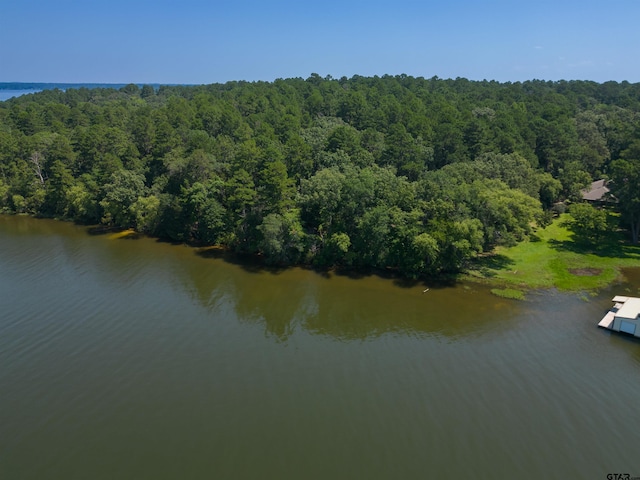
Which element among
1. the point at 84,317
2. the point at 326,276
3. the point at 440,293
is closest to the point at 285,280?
the point at 326,276

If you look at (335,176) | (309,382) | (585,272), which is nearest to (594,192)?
(585,272)

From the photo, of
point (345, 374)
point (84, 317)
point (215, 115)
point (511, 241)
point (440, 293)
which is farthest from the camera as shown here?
point (215, 115)

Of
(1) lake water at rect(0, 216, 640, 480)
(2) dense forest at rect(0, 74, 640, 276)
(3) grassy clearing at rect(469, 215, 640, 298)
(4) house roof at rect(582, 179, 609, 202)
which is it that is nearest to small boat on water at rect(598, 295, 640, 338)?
(1) lake water at rect(0, 216, 640, 480)

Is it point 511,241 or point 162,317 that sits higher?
point 511,241

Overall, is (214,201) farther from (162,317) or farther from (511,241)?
(511,241)

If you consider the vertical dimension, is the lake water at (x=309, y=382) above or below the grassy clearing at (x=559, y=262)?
below

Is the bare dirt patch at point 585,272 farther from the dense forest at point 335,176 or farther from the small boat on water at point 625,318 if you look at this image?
the small boat on water at point 625,318

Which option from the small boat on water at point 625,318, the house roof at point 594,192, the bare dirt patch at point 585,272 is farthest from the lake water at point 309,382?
the house roof at point 594,192
